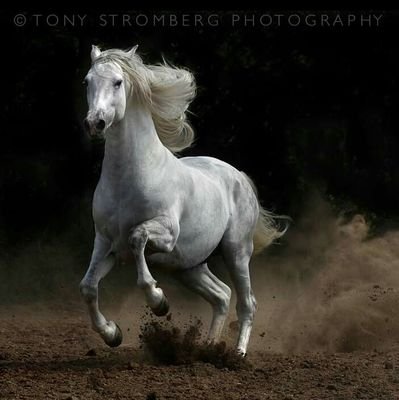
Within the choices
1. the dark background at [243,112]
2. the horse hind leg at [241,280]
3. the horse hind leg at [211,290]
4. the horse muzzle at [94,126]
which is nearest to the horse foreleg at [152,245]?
the horse muzzle at [94,126]

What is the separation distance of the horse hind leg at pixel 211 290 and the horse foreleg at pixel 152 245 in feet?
3.06

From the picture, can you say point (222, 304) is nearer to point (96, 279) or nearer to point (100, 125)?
point (96, 279)

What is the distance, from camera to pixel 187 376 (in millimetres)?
6688

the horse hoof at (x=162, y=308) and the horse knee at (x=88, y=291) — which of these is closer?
the horse hoof at (x=162, y=308)

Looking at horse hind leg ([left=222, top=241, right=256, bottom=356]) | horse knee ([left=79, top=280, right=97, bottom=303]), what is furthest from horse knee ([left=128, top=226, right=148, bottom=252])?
horse hind leg ([left=222, top=241, right=256, bottom=356])

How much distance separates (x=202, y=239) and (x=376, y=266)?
3.36 m

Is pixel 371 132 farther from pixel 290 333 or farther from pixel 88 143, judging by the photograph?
pixel 290 333

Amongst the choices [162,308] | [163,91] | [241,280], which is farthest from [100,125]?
[241,280]

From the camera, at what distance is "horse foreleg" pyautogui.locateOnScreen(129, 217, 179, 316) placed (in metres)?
6.84

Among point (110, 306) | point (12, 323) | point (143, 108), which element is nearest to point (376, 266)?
point (110, 306)

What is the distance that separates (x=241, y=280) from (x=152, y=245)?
1446 mm

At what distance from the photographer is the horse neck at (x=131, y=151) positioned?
707cm

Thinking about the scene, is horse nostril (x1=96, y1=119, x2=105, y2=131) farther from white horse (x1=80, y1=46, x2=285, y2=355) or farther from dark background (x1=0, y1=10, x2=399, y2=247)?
dark background (x1=0, y1=10, x2=399, y2=247)

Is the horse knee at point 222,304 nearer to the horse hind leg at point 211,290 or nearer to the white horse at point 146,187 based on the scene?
the horse hind leg at point 211,290
